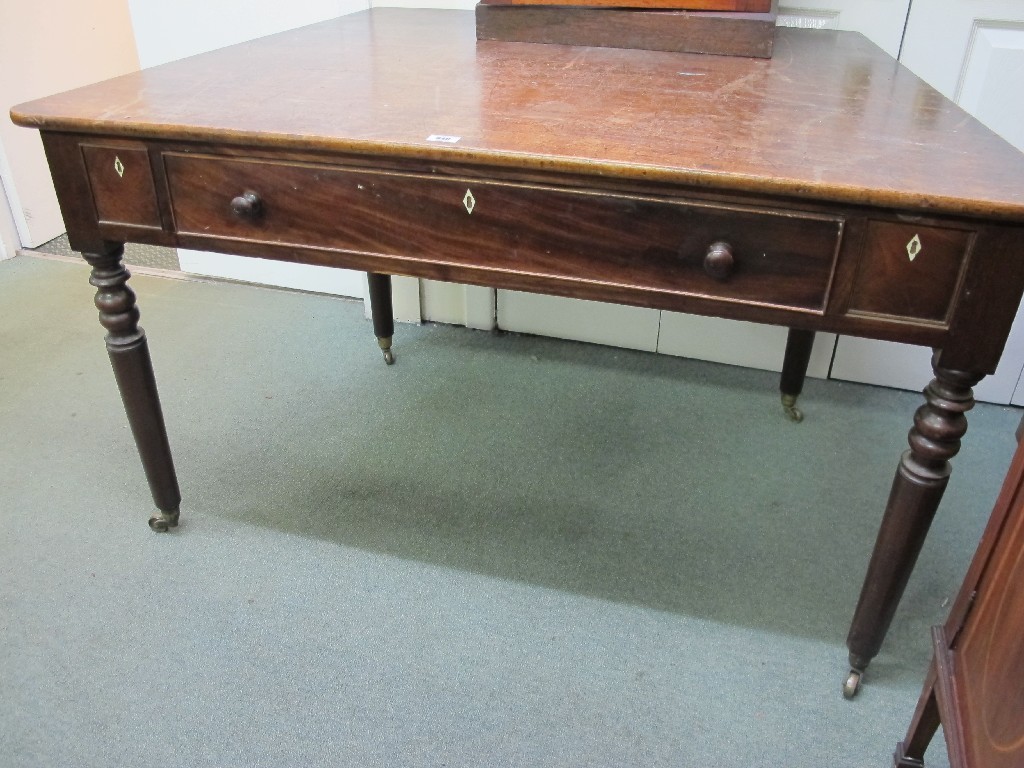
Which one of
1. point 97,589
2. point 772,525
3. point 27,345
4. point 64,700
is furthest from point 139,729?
point 27,345

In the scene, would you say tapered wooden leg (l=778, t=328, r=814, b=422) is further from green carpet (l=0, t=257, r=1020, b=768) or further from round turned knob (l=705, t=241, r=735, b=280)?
round turned knob (l=705, t=241, r=735, b=280)

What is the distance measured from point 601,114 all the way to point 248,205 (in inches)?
18.4

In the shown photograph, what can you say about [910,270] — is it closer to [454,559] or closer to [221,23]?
[454,559]

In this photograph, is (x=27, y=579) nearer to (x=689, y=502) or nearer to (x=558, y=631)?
(x=558, y=631)

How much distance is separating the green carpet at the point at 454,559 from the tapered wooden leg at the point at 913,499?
14cm

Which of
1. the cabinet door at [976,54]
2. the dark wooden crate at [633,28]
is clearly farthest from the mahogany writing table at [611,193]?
the cabinet door at [976,54]

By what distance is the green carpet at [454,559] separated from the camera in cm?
112

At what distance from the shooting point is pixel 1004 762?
76cm

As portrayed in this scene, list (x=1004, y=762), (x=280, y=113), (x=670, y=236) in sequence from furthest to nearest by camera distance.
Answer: (x=280, y=113), (x=670, y=236), (x=1004, y=762)

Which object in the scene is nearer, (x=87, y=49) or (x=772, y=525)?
(x=772, y=525)

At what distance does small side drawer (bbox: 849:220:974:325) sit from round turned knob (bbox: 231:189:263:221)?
0.73m

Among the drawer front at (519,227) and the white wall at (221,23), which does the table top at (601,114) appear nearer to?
the drawer front at (519,227)

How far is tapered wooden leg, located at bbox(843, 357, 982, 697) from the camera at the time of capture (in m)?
0.92

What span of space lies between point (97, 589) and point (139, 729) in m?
0.31
